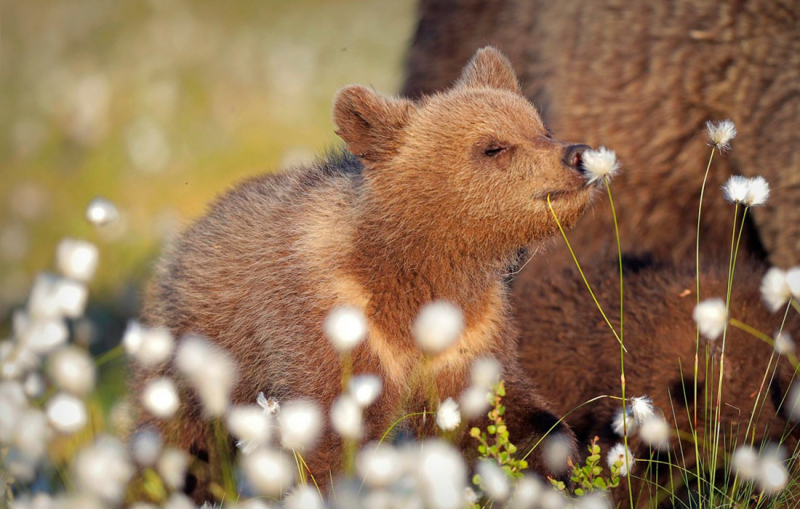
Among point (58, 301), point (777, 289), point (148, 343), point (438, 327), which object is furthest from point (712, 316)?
point (58, 301)

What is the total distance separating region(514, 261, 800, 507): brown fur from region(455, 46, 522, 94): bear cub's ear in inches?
48.8

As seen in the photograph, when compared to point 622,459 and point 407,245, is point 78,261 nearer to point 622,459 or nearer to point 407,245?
point 407,245

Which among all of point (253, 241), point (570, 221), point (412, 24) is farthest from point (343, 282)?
point (412, 24)

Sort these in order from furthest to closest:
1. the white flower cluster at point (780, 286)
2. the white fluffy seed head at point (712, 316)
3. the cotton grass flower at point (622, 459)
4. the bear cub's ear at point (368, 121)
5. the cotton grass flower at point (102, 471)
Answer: the bear cub's ear at point (368, 121) → the white flower cluster at point (780, 286) → the white fluffy seed head at point (712, 316) → the cotton grass flower at point (622, 459) → the cotton grass flower at point (102, 471)

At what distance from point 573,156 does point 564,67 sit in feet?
10.00

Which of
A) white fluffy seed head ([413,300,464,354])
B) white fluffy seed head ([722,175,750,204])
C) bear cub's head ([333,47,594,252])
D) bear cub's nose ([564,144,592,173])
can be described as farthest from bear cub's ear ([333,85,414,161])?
white fluffy seed head ([722,175,750,204])

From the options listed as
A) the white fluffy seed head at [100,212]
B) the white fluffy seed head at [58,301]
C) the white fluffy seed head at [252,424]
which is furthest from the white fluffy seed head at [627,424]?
the white fluffy seed head at [100,212]

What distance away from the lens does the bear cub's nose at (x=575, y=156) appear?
328 centimetres

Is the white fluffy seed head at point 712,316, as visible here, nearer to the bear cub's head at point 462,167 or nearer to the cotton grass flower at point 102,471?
the bear cub's head at point 462,167

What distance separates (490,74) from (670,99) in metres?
2.31

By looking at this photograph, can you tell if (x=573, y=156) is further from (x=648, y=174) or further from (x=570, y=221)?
(x=648, y=174)

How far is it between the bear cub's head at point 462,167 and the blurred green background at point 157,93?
5371mm

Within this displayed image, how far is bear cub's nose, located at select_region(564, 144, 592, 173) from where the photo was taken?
10.8 ft

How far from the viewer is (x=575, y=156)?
3281 millimetres
